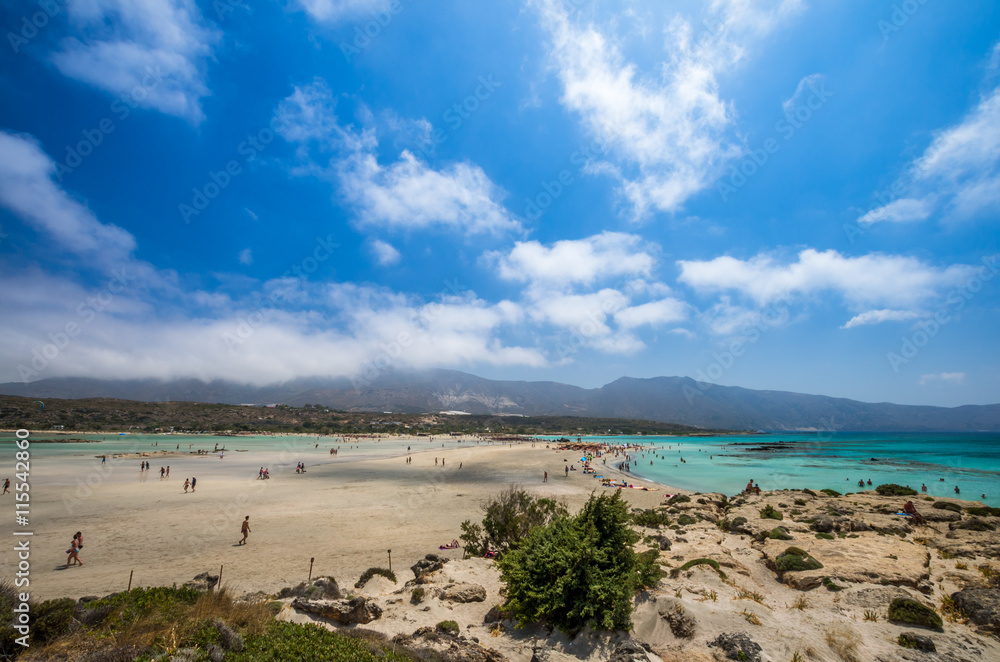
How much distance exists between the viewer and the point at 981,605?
308 inches

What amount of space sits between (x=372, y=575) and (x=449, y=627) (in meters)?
4.41

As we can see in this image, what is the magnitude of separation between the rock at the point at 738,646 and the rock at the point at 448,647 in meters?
3.84

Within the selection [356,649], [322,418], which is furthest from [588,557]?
[322,418]

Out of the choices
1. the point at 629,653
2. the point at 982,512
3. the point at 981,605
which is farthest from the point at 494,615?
the point at 982,512

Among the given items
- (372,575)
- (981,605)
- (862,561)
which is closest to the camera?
(981,605)

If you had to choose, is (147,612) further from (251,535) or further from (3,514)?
(3,514)

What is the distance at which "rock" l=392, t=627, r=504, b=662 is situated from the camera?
275 inches

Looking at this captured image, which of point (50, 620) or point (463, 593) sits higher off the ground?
point (50, 620)

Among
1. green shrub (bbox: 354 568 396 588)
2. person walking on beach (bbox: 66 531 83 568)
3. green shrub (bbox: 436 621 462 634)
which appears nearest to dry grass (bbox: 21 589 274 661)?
green shrub (bbox: 436 621 462 634)

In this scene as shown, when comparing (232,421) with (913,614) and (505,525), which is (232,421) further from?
(913,614)

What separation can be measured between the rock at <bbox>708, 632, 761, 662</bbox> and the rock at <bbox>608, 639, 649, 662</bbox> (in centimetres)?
159

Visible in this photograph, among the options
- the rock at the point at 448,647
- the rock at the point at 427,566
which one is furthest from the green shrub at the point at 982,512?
the rock at the point at 448,647

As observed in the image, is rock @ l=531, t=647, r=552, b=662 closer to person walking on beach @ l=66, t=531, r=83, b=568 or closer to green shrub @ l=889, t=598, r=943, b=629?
green shrub @ l=889, t=598, r=943, b=629

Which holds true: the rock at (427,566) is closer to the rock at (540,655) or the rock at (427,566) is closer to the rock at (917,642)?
the rock at (540,655)
